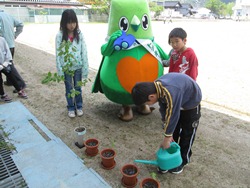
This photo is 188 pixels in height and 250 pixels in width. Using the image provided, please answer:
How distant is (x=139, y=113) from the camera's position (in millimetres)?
3818

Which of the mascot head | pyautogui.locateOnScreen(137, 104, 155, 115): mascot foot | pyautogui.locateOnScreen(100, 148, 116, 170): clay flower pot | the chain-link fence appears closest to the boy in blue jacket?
pyautogui.locateOnScreen(100, 148, 116, 170): clay flower pot

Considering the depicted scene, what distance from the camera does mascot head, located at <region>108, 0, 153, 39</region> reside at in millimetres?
3020

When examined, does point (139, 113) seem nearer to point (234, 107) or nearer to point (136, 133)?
point (136, 133)

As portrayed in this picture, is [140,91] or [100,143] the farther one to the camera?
[100,143]

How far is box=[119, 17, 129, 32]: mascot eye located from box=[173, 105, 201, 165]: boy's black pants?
1.43 metres

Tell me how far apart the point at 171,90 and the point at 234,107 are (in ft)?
9.19

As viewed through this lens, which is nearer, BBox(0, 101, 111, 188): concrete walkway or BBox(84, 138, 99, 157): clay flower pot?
BBox(0, 101, 111, 188): concrete walkway

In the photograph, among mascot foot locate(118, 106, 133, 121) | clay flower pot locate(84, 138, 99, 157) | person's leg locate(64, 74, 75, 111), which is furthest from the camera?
mascot foot locate(118, 106, 133, 121)

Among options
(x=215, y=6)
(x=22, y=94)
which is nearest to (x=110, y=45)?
(x=22, y=94)

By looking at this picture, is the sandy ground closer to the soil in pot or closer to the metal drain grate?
the soil in pot

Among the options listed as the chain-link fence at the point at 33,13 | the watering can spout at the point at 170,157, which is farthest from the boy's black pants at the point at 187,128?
the chain-link fence at the point at 33,13

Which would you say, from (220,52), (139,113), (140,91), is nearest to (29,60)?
(139,113)

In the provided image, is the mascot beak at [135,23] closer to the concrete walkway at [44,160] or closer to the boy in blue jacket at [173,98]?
the boy in blue jacket at [173,98]

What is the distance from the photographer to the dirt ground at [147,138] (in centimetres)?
247
